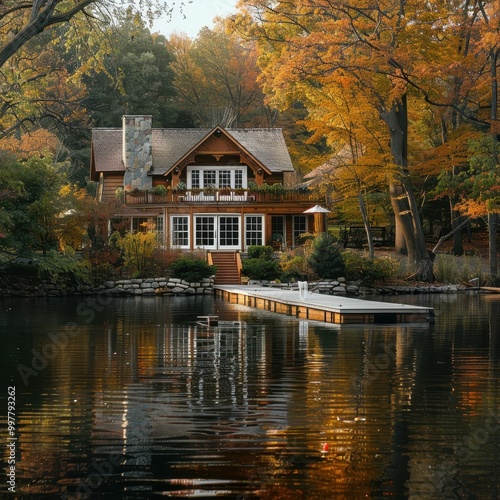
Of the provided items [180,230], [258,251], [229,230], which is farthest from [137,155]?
[258,251]

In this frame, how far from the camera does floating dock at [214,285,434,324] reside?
23.6 meters

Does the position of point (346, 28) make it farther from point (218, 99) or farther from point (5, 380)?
point (218, 99)

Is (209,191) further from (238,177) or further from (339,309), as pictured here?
(339,309)

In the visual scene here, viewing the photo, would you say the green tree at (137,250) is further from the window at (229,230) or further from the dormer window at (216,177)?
the dormer window at (216,177)

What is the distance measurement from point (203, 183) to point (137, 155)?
3.82 metres

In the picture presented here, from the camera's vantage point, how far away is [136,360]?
16.5 metres

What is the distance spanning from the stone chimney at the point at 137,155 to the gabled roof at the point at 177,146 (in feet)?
1.42

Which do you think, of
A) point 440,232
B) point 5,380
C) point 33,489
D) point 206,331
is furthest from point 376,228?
point 33,489

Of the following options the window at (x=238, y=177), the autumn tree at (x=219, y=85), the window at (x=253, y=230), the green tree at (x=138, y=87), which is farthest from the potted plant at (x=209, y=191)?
the autumn tree at (x=219, y=85)

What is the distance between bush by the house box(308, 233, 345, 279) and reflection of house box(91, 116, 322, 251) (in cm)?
689

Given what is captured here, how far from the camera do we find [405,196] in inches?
1609

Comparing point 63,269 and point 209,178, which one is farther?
point 209,178

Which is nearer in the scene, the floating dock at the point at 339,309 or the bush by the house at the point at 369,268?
the floating dock at the point at 339,309

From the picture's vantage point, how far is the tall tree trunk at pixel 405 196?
39.8 meters
